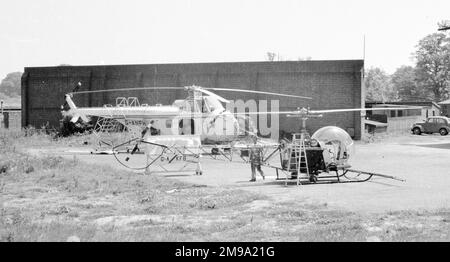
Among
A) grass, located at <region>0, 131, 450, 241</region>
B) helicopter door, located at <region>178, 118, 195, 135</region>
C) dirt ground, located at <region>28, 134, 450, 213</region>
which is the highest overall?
helicopter door, located at <region>178, 118, 195, 135</region>

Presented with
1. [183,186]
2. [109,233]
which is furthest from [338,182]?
[109,233]

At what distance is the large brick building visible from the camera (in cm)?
3772

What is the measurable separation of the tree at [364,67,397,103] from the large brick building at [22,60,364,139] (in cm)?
8824

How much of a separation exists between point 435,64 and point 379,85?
3607 centimetres

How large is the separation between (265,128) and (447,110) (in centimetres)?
4994

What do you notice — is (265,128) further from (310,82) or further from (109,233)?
(109,233)

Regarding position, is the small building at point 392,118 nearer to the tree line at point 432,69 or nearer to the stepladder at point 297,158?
the stepladder at point 297,158

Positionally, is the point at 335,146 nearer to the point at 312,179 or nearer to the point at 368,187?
the point at 312,179

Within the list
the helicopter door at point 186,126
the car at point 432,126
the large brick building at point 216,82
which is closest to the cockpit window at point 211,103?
the helicopter door at point 186,126

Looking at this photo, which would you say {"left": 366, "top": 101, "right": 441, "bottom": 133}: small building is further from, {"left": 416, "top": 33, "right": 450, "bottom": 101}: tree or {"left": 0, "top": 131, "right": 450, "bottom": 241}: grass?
{"left": 416, "top": 33, "right": 450, "bottom": 101}: tree

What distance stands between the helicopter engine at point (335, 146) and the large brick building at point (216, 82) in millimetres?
21756

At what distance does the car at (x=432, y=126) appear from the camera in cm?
4691

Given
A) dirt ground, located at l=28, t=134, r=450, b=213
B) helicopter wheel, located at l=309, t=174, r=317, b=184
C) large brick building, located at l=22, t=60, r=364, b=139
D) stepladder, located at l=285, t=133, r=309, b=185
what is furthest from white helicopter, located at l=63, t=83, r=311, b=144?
large brick building, located at l=22, t=60, r=364, b=139
